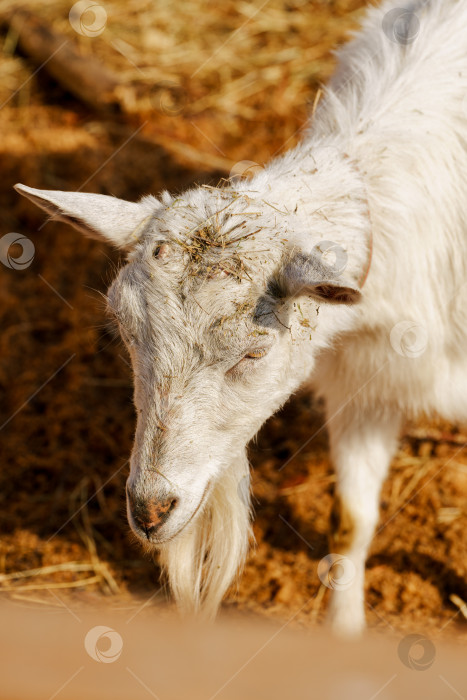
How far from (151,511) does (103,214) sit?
98 centimetres

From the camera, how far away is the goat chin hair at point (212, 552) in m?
2.96

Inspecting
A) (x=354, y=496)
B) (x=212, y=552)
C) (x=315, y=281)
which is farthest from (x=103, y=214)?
(x=354, y=496)

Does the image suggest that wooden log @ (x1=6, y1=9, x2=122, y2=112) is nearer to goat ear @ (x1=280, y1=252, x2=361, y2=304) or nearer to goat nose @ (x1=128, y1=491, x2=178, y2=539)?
goat ear @ (x1=280, y1=252, x2=361, y2=304)

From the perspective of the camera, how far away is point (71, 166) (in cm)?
558

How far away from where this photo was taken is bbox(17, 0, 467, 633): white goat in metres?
2.35

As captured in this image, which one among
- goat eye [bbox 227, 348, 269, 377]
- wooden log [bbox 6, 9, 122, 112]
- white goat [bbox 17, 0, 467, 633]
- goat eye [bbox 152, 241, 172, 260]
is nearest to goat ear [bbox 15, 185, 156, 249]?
white goat [bbox 17, 0, 467, 633]

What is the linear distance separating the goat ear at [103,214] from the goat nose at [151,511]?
2.77 ft

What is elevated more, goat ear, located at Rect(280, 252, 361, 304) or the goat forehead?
goat ear, located at Rect(280, 252, 361, 304)

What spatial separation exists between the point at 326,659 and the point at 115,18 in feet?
21.2

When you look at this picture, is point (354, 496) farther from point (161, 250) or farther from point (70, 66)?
point (70, 66)

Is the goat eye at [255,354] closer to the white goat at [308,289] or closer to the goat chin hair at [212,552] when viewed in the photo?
the white goat at [308,289]

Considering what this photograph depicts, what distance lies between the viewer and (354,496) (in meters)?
3.42

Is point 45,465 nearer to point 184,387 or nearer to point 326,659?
point 184,387

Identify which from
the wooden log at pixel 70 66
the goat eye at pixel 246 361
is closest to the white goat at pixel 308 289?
the goat eye at pixel 246 361
